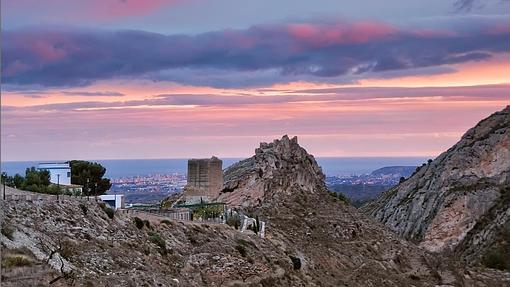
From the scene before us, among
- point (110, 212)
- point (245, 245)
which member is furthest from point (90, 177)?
point (110, 212)

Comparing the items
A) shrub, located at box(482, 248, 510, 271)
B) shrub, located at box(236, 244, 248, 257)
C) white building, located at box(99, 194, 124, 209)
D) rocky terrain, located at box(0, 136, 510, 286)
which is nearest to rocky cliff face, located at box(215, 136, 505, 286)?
rocky terrain, located at box(0, 136, 510, 286)

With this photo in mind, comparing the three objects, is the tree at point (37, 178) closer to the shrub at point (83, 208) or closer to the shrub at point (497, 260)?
the shrub at point (83, 208)

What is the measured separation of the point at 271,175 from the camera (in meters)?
65.2

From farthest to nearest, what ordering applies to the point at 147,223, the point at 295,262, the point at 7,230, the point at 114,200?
the point at 295,262 → the point at 114,200 → the point at 147,223 → the point at 7,230

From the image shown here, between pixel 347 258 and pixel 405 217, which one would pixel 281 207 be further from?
pixel 405 217

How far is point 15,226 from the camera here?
27797mm

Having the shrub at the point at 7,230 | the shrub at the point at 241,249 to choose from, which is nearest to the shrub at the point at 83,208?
the shrub at the point at 7,230

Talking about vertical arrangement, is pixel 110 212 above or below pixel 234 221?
above

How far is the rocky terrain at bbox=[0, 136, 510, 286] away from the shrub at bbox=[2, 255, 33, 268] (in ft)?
0.12

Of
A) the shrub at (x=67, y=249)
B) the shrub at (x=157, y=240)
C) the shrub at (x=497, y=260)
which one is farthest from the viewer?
the shrub at (x=497, y=260)

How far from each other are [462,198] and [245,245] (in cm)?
7246

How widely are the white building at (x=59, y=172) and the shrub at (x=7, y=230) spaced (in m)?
19.6

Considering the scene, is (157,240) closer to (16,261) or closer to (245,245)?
(245,245)

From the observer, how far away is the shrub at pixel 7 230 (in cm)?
2638
